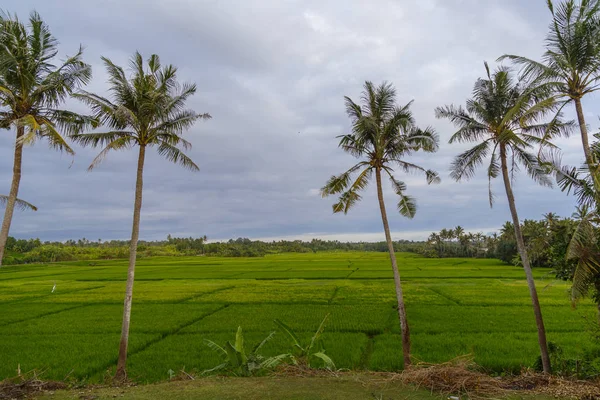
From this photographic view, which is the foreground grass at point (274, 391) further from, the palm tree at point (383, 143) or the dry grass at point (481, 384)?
the palm tree at point (383, 143)

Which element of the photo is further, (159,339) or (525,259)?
(159,339)

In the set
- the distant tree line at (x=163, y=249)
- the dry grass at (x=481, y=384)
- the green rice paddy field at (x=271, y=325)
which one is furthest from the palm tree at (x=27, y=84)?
the distant tree line at (x=163, y=249)

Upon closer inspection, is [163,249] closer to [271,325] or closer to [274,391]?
[271,325]

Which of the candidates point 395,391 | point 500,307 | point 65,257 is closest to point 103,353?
point 395,391

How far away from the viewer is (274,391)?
156 inches

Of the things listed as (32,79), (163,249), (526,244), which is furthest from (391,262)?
(163,249)

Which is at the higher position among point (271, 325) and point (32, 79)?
point (32, 79)

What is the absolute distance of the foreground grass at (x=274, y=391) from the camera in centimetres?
373

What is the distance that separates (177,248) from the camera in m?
118

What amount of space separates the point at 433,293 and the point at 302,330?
609 inches

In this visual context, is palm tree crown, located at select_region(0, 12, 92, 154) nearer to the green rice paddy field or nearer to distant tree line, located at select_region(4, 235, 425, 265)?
the green rice paddy field

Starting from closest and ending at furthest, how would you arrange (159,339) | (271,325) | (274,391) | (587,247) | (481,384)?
(481,384)
(274,391)
(587,247)
(159,339)
(271,325)

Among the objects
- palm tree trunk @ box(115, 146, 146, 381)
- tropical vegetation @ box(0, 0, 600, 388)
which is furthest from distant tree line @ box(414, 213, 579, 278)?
palm tree trunk @ box(115, 146, 146, 381)

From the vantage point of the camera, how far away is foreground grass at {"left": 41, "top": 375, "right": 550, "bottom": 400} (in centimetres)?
373
